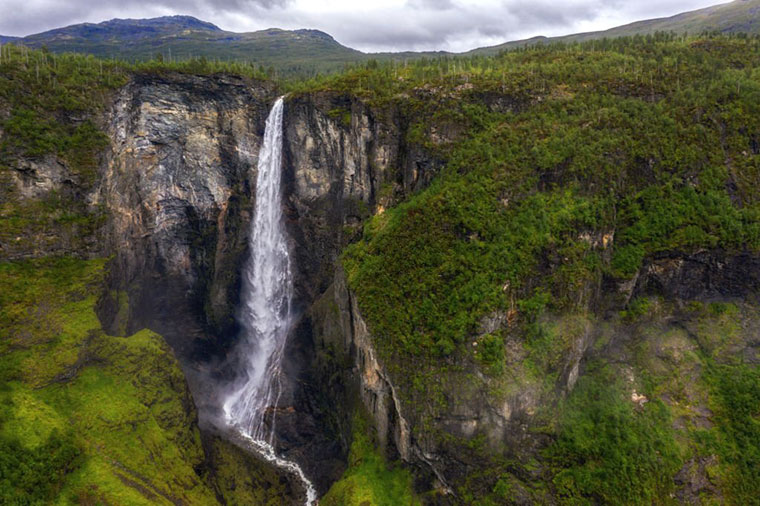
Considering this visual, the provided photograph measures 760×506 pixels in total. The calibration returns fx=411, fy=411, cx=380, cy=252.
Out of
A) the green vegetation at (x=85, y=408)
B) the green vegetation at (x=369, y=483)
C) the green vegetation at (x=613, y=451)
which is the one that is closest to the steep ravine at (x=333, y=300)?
the green vegetation at (x=613, y=451)

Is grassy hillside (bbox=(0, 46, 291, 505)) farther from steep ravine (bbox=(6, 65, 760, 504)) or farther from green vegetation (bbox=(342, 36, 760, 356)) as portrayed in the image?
green vegetation (bbox=(342, 36, 760, 356))

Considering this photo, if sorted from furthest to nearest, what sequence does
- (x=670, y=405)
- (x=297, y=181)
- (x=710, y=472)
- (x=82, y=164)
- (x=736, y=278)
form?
(x=297, y=181) → (x=82, y=164) → (x=736, y=278) → (x=670, y=405) → (x=710, y=472)

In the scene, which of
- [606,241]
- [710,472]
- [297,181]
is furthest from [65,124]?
[710,472]

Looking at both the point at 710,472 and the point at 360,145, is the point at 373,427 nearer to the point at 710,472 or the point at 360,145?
the point at 710,472

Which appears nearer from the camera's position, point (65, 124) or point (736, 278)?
point (736, 278)

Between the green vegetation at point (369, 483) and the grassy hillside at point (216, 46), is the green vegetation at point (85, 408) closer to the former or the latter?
the green vegetation at point (369, 483)

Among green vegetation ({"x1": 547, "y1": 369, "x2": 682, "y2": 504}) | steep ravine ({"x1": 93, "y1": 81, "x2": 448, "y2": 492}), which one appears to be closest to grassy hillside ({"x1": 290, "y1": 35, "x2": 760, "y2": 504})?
green vegetation ({"x1": 547, "y1": 369, "x2": 682, "y2": 504})

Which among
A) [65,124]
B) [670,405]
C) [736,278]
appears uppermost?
[65,124]
